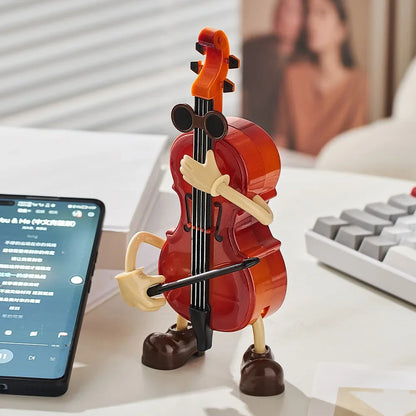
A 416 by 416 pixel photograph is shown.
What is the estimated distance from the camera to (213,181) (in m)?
0.53

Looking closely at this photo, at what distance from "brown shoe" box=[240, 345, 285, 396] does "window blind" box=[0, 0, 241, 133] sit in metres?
1.96

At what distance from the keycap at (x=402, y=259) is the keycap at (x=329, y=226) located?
73 millimetres

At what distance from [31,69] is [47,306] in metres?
1.92

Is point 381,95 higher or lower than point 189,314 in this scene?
lower

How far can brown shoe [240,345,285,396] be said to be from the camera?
22.0 inches

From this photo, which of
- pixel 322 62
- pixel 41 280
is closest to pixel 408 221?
pixel 41 280

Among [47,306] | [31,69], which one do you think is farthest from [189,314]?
[31,69]

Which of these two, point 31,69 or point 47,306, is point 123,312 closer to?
point 47,306

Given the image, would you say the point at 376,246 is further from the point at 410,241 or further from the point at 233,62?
the point at 233,62

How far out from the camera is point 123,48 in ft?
8.41

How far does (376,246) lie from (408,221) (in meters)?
0.06

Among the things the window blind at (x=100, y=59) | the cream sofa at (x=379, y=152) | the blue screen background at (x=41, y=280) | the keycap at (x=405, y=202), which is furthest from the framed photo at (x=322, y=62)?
the blue screen background at (x=41, y=280)

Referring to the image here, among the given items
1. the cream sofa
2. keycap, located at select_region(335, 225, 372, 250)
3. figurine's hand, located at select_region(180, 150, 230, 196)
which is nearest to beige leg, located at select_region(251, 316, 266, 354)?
figurine's hand, located at select_region(180, 150, 230, 196)

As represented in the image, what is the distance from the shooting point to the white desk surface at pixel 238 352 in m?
0.55
